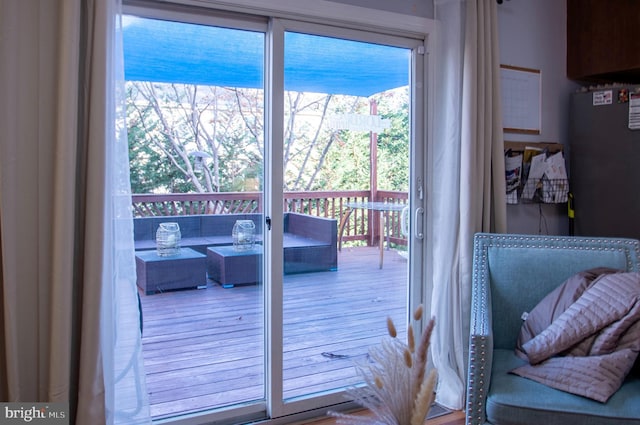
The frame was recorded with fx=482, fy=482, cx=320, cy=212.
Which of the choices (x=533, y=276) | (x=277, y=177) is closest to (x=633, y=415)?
(x=533, y=276)

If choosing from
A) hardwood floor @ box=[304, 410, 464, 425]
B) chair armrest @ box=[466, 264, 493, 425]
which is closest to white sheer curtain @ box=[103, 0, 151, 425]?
hardwood floor @ box=[304, 410, 464, 425]

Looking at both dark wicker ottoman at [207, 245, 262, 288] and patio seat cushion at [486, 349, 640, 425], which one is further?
dark wicker ottoman at [207, 245, 262, 288]

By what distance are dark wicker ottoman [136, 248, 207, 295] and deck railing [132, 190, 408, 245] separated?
205 mm

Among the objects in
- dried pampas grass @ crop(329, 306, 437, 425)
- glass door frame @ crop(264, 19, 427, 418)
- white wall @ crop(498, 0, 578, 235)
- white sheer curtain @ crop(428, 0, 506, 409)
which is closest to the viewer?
dried pampas grass @ crop(329, 306, 437, 425)

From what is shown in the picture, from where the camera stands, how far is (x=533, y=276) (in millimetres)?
2340

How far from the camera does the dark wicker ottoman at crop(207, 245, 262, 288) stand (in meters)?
2.37

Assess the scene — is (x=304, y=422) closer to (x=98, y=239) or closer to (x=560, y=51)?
(x=98, y=239)

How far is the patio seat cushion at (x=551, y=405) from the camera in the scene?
167 cm

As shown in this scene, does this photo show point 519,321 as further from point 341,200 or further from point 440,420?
point 341,200

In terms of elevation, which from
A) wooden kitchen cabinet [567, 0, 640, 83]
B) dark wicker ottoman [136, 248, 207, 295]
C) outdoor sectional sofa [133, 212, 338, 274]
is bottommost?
dark wicker ottoman [136, 248, 207, 295]

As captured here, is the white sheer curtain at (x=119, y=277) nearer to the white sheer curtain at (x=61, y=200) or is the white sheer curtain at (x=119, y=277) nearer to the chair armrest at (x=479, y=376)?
the white sheer curtain at (x=61, y=200)

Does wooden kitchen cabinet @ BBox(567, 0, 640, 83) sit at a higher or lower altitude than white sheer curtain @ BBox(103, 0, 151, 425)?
higher

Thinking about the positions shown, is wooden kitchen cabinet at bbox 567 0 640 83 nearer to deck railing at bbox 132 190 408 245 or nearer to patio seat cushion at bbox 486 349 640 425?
deck railing at bbox 132 190 408 245

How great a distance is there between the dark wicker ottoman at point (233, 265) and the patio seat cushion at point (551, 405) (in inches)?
47.4
